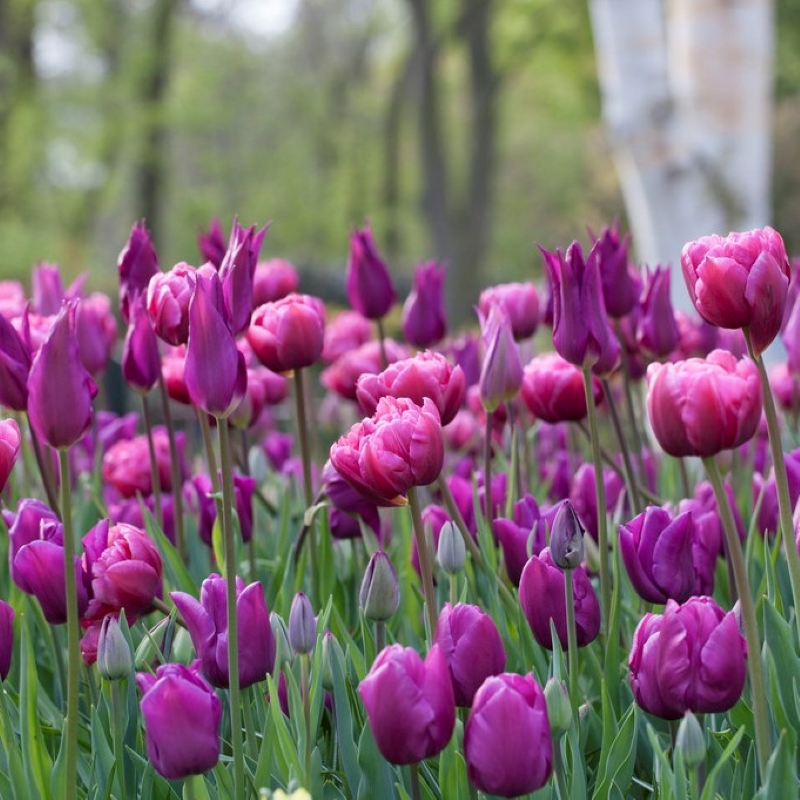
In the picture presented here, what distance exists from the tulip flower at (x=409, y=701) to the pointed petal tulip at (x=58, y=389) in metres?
0.40

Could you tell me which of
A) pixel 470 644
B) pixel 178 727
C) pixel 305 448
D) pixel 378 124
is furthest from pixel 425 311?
pixel 378 124

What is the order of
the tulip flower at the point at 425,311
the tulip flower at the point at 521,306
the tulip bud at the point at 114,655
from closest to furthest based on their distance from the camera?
1. the tulip bud at the point at 114,655
2. the tulip flower at the point at 521,306
3. the tulip flower at the point at 425,311

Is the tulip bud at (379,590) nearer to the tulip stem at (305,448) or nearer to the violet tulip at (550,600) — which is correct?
the violet tulip at (550,600)

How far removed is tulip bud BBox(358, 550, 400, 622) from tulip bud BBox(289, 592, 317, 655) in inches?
4.0

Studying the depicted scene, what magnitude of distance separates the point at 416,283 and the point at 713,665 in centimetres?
132

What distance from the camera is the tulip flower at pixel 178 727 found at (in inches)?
45.8

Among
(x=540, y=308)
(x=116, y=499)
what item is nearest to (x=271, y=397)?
(x=116, y=499)

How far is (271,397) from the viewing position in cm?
276

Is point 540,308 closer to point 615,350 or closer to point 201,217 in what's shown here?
point 615,350

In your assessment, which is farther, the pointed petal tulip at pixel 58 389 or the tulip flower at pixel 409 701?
the pointed petal tulip at pixel 58 389

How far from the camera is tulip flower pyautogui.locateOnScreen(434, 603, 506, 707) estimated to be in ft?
4.01

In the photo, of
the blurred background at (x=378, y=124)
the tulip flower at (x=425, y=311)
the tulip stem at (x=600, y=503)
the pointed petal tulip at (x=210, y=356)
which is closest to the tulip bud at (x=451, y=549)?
the tulip stem at (x=600, y=503)

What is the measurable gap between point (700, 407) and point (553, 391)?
0.84 meters

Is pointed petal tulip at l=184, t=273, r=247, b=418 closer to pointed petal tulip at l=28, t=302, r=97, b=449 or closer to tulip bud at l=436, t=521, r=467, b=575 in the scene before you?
pointed petal tulip at l=28, t=302, r=97, b=449
